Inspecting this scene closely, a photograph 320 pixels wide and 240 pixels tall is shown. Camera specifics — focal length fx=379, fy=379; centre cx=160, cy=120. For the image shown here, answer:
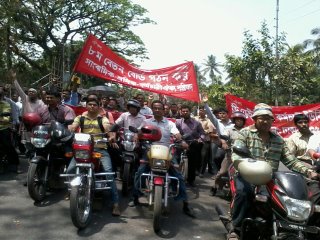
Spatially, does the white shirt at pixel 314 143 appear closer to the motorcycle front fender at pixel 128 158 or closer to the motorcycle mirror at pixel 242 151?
the motorcycle mirror at pixel 242 151

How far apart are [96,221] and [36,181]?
1151 mm

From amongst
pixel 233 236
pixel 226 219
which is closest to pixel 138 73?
pixel 226 219

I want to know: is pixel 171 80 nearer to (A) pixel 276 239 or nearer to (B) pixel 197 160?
(B) pixel 197 160

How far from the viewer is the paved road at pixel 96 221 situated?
15.2 ft

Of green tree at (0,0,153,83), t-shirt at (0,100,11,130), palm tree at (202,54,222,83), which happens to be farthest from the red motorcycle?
palm tree at (202,54,222,83)

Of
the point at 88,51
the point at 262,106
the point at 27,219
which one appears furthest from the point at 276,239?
the point at 88,51

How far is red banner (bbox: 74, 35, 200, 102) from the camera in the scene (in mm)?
8148

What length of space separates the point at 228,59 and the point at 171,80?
10738 mm

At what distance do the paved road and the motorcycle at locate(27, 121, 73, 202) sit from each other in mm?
274

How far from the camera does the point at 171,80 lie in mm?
8922

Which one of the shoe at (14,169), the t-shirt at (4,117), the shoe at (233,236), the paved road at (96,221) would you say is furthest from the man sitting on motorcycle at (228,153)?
the t-shirt at (4,117)

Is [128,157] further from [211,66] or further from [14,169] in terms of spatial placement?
[211,66]

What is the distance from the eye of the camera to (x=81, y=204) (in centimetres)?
487

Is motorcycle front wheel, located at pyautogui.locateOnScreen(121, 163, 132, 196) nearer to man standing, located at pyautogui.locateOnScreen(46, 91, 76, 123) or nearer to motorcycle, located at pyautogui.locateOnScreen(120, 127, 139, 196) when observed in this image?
motorcycle, located at pyautogui.locateOnScreen(120, 127, 139, 196)
